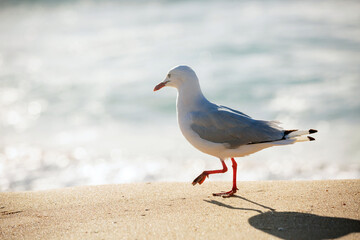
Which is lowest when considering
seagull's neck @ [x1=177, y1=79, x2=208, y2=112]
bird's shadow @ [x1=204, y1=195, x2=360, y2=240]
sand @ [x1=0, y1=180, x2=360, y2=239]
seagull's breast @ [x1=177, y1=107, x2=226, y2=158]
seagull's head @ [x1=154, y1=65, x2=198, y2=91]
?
sand @ [x1=0, y1=180, x2=360, y2=239]

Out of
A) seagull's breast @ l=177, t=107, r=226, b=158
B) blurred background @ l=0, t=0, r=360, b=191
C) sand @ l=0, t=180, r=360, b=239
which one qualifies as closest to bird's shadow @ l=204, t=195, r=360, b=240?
sand @ l=0, t=180, r=360, b=239

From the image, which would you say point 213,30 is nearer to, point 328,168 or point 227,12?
point 227,12

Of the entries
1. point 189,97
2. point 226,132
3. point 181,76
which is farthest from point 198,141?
point 181,76

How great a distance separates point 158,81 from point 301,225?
10.3 m

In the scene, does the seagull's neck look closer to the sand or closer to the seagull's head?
the seagull's head

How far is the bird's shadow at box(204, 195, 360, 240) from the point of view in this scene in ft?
11.7

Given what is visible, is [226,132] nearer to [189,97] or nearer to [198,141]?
[198,141]

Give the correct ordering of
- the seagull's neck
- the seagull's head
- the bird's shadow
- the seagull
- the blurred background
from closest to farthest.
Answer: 1. the bird's shadow
2. the seagull
3. the seagull's neck
4. the seagull's head
5. the blurred background

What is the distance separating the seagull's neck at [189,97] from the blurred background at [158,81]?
2936mm

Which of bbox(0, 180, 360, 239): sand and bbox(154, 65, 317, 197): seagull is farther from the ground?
bbox(154, 65, 317, 197): seagull

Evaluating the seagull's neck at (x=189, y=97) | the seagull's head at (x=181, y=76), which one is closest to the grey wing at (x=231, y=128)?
the seagull's neck at (x=189, y=97)

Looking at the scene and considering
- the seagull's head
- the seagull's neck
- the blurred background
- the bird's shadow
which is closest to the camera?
the bird's shadow

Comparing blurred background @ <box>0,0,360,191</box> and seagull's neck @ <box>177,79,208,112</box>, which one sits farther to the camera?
blurred background @ <box>0,0,360,191</box>

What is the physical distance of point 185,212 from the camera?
168 inches
